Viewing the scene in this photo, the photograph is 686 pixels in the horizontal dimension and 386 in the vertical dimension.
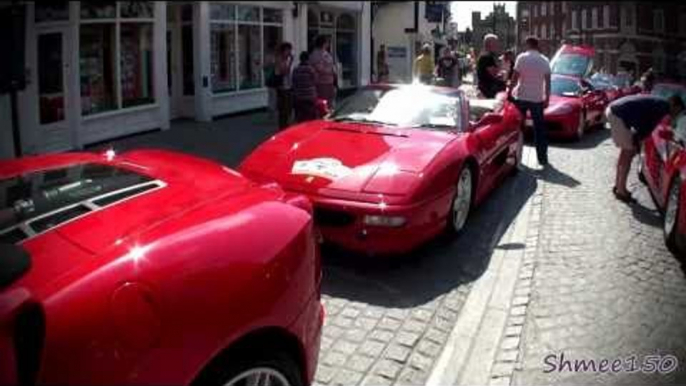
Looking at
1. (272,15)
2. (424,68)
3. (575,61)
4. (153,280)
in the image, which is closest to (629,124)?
(153,280)

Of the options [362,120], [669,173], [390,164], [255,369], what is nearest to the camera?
[255,369]

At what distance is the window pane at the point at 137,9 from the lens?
508 inches

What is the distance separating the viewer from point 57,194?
300 centimetres

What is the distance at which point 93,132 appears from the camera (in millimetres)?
12016

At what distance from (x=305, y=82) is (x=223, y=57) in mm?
7324

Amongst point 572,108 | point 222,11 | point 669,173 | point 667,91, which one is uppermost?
point 222,11

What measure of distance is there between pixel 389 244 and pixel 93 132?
27.0ft

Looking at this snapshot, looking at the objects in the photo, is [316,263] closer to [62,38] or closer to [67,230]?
[67,230]

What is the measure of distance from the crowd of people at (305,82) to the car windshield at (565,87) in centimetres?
456

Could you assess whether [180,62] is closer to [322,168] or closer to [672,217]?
[322,168]

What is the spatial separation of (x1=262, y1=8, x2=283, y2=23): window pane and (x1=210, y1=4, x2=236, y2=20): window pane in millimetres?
1509

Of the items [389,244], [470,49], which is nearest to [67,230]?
[389,244]

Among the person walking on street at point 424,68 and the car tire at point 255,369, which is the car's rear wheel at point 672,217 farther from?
the person walking on street at point 424,68

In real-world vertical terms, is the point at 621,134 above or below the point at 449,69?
below
